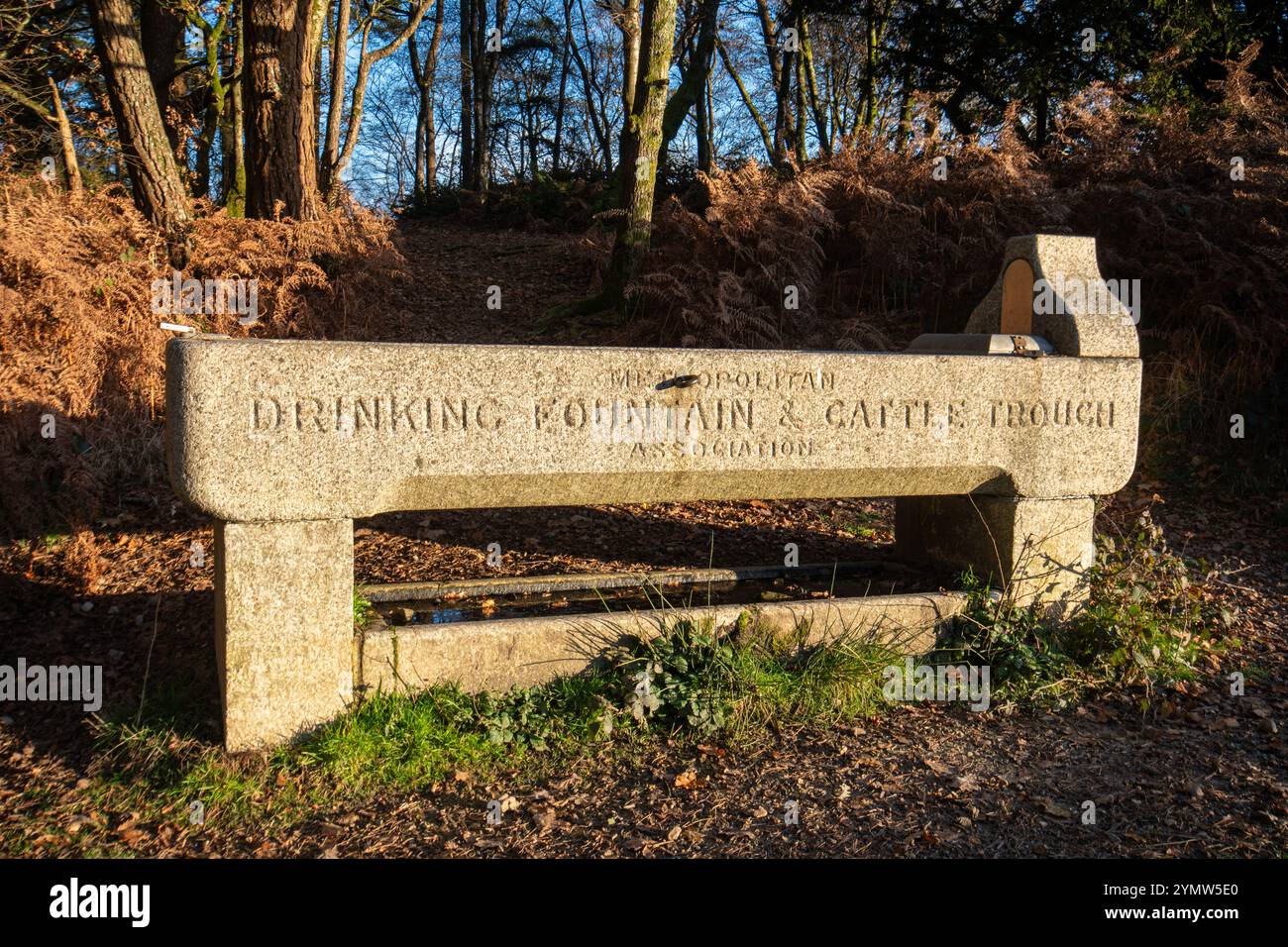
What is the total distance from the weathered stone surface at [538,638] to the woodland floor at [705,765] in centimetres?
38

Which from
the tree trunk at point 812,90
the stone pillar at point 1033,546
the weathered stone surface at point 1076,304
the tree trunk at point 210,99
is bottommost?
the stone pillar at point 1033,546

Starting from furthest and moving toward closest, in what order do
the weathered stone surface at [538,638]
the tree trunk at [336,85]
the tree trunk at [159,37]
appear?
the tree trunk at [336,85] → the tree trunk at [159,37] → the weathered stone surface at [538,638]

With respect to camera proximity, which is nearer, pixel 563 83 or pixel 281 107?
pixel 281 107

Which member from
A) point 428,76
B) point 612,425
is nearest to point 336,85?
point 428,76

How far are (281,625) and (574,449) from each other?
1135mm

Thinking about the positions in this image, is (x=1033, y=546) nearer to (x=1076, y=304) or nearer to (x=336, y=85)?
(x=1076, y=304)

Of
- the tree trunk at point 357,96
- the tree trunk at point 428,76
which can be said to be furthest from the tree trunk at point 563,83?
the tree trunk at point 357,96

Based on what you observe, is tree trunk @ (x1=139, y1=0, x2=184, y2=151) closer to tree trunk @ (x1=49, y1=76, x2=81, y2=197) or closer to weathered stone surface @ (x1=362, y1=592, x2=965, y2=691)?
tree trunk @ (x1=49, y1=76, x2=81, y2=197)

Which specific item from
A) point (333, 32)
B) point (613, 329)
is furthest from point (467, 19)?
point (613, 329)

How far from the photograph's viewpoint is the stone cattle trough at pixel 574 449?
2.97 m

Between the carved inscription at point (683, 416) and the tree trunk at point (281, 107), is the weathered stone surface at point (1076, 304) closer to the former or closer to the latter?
the carved inscription at point (683, 416)

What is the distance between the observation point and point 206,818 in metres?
2.81

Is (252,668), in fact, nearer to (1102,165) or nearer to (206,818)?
(206,818)

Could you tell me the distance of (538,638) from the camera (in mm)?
3383
